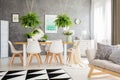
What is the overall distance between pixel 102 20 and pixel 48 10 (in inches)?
112

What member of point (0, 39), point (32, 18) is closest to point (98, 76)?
point (32, 18)

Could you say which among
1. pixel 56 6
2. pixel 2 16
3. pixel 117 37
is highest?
pixel 56 6

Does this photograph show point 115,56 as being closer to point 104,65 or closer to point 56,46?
point 104,65

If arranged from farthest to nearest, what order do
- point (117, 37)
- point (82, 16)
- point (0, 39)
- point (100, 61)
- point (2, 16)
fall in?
point (82, 16), point (2, 16), point (0, 39), point (117, 37), point (100, 61)

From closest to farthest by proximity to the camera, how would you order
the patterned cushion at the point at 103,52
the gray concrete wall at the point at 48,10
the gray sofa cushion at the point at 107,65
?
the gray sofa cushion at the point at 107,65 < the patterned cushion at the point at 103,52 < the gray concrete wall at the point at 48,10

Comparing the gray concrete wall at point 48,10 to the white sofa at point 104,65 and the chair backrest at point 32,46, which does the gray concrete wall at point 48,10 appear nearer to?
the chair backrest at point 32,46

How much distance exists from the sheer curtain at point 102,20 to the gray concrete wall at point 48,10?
55cm

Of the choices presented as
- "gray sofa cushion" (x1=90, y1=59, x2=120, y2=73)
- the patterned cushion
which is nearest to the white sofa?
"gray sofa cushion" (x1=90, y1=59, x2=120, y2=73)

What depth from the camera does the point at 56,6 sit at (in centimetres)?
926

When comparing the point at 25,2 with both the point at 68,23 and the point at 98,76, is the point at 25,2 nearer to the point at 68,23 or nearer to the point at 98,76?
the point at 68,23

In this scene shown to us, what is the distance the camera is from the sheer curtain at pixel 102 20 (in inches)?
288

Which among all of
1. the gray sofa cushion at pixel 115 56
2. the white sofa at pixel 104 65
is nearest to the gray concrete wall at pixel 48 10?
the white sofa at pixel 104 65

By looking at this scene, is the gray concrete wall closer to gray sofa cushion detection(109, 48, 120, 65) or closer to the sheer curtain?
the sheer curtain

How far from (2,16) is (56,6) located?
275 centimetres
